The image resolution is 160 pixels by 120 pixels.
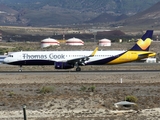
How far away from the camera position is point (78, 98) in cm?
4144

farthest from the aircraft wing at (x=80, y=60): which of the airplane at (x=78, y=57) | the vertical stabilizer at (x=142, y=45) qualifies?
the vertical stabilizer at (x=142, y=45)

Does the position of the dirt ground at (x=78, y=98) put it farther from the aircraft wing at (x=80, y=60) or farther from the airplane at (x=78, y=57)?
the airplane at (x=78, y=57)

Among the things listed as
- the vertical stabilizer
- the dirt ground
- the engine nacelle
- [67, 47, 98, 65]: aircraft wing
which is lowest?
the dirt ground

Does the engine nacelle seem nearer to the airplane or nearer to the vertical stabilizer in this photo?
the airplane

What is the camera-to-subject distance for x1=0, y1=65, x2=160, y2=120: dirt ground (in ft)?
115

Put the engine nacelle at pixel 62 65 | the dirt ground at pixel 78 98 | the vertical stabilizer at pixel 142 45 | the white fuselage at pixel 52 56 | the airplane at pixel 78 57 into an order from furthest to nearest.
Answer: the vertical stabilizer at pixel 142 45
the white fuselage at pixel 52 56
the airplane at pixel 78 57
the engine nacelle at pixel 62 65
the dirt ground at pixel 78 98

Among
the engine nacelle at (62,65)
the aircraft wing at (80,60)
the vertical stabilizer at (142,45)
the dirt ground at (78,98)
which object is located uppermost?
the vertical stabilizer at (142,45)

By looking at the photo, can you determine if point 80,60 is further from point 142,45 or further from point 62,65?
point 142,45

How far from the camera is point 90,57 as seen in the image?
74.1 meters

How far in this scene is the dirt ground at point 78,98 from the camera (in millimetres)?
35094

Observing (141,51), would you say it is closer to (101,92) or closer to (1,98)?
(101,92)

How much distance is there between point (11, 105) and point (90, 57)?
35.9 m

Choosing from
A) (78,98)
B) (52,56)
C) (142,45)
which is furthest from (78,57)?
(78,98)

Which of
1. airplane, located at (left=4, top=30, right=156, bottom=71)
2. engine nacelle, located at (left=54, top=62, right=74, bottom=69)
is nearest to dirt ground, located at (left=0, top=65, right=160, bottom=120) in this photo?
engine nacelle, located at (left=54, top=62, right=74, bottom=69)
